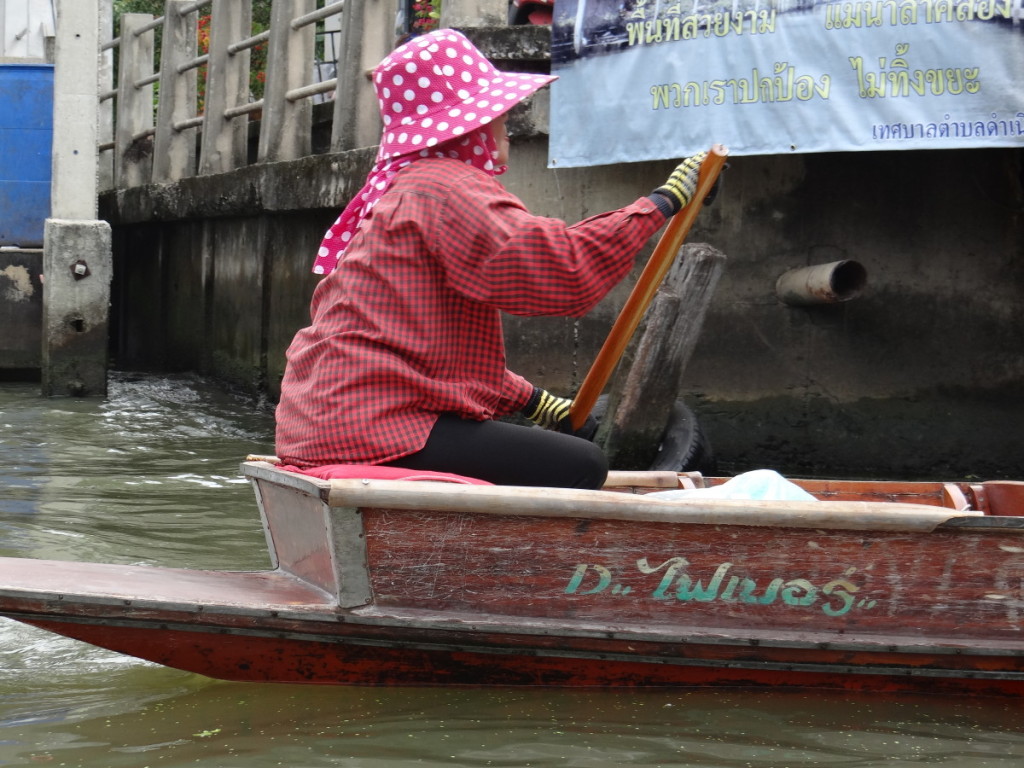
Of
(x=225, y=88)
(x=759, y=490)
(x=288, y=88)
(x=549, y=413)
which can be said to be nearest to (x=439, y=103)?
(x=549, y=413)

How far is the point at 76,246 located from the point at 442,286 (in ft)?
22.1

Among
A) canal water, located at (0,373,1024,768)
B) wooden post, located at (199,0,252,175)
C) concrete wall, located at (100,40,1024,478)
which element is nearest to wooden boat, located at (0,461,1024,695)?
canal water, located at (0,373,1024,768)

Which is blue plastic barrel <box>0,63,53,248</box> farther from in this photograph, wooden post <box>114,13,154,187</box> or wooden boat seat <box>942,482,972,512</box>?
wooden boat seat <box>942,482,972,512</box>

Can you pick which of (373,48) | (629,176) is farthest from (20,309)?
(629,176)

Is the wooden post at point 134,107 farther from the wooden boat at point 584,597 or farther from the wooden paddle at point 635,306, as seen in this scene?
the wooden boat at point 584,597

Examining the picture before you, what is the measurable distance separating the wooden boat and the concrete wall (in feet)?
10.9

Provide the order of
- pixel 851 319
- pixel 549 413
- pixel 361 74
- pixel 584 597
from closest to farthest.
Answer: pixel 584 597 < pixel 549 413 < pixel 851 319 < pixel 361 74

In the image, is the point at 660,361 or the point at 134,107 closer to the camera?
the point at 660,361

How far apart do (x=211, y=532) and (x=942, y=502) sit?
8.78 feet

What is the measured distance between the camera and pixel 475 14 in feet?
23.2

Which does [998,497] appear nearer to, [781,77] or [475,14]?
[781,77]

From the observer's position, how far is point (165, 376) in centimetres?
1152

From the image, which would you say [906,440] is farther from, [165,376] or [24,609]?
[165,376]

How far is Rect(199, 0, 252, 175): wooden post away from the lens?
427 inches
